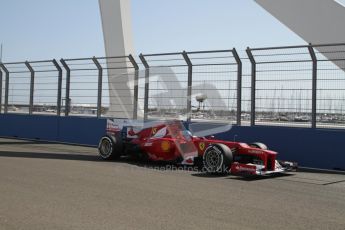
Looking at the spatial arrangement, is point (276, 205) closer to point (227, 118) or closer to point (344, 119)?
point (344, 119)

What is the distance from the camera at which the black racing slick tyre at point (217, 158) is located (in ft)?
29.3

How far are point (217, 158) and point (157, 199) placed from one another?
2931 millimetres

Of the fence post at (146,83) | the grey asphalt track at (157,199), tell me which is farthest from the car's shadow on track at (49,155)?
the fence post at (146,83)

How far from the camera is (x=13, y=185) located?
706cm

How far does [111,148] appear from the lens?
11000mm

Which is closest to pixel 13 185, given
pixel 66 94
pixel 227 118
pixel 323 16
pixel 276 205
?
pixel 276 205

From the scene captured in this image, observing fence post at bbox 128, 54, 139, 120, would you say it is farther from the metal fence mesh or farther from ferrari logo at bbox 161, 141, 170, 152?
ferrari logo at bbox 161, 141, 170, 152

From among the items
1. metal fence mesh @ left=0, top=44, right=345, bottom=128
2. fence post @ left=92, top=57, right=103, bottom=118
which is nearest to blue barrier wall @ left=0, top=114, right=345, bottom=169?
metal fence mesh @ left=0, top=44, right=345, bottom=128

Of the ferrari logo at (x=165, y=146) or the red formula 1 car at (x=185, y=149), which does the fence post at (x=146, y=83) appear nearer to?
the red formula 1 car at (x=185, y=149)

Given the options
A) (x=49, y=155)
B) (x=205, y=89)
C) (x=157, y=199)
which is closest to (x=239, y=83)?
(x=205, y=89)

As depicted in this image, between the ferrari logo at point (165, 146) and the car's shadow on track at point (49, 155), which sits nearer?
the ferrari logo at point (165, 146)

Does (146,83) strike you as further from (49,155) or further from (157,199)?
(157,199)

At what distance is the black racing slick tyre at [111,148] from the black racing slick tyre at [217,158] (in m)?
2.54

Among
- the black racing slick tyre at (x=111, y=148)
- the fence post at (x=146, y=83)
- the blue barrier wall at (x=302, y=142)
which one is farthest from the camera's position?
the fence post at (x=146, y=83)
